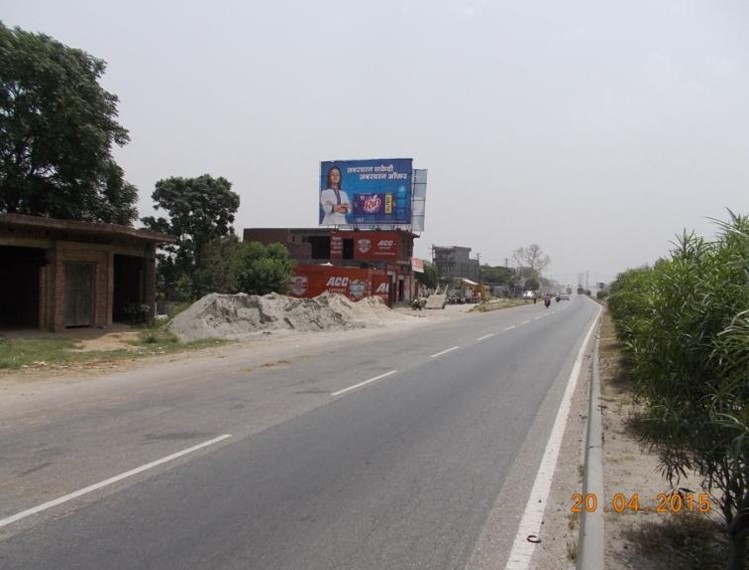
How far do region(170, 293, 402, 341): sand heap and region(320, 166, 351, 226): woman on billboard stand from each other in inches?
792

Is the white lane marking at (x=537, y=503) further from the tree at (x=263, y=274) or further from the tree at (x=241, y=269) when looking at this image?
the tree at (x=263, y=274)

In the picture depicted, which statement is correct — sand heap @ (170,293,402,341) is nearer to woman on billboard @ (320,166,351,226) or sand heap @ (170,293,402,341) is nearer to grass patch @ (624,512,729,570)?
grass patch @ (624,512,729,570)

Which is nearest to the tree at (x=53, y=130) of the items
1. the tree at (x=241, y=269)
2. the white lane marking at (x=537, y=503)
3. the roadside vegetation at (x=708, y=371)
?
the tree at (x=241, y=269)

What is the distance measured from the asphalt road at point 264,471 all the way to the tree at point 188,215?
127 ft

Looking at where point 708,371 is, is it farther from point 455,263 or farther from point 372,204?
point 455,263

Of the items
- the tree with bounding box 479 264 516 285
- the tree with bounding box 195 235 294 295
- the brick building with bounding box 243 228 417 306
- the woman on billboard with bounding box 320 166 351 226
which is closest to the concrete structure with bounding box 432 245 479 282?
the tree with bounding box 479 264 516 285

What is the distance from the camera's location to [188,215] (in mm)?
49406

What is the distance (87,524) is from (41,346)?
14.3 m

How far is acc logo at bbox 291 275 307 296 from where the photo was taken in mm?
48688

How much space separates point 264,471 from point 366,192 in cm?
4918

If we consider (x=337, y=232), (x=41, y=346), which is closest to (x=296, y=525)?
(x=41, y=346)

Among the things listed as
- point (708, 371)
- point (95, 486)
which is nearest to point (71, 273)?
point (95, 486)

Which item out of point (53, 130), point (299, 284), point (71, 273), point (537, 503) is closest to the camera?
point (537, 503)

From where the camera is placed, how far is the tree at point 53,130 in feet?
81.5
